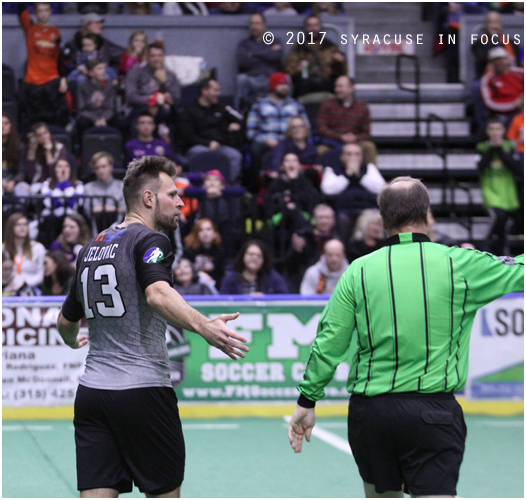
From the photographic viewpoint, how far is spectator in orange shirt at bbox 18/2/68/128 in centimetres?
1407

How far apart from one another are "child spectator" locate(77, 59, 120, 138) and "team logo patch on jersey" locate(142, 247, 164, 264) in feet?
32.8

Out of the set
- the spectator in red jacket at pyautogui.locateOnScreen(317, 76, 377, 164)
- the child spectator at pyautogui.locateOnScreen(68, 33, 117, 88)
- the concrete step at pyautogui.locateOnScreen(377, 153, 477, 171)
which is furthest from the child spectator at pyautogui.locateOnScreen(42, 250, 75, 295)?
the concrete step at pyautogui.locateOnScreen(377, 153, 477, 171)

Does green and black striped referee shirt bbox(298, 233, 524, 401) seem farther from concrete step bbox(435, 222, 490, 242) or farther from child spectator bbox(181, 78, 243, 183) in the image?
concrete step bbox(435, 222, 490, 242)

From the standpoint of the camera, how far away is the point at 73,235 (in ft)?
37.1

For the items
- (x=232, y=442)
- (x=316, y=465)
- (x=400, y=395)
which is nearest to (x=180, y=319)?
(x=400, y=395)

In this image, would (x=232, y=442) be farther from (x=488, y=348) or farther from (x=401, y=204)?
(x=401, y=204)

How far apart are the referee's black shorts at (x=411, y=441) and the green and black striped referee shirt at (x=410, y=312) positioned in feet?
0.21

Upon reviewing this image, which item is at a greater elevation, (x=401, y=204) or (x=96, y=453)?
(x=401, y=204)

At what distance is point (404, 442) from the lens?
13.0ft

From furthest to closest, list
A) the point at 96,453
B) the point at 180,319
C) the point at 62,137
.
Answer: the point at 62,137
the point at 96,453
the point at 180,319

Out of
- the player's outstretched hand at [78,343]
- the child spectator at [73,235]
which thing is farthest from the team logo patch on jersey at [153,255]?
the child spectator at [73,235]

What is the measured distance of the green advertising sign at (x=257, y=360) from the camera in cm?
1024

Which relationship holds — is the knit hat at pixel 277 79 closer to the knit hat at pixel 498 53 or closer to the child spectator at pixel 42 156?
the child spectator at pixel 42 156

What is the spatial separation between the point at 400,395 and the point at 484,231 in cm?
1067
